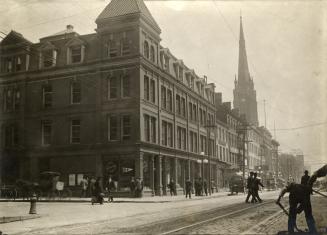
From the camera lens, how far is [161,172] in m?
37.9

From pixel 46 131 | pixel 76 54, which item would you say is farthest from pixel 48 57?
pixel 46 131

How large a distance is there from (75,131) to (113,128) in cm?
379

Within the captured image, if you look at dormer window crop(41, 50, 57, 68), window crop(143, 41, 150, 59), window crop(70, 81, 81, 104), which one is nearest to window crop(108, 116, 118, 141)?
window crop(70, 81, 81, 104)

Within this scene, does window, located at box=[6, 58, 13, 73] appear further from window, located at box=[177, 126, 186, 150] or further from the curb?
the curb

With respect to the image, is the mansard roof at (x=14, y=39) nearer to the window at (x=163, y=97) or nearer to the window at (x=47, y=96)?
the window at (x=47, y=96)

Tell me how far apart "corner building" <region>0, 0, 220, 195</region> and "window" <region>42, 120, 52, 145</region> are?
0.09 m

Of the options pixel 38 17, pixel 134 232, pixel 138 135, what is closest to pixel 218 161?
pixel 138 135

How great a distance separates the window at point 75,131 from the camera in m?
35.9

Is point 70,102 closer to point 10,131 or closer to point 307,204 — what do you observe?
point 10,131

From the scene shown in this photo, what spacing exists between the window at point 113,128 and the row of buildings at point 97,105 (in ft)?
0.27

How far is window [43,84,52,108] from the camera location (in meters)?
37.8

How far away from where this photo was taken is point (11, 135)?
128 ft

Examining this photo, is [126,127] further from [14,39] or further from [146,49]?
[14,39]

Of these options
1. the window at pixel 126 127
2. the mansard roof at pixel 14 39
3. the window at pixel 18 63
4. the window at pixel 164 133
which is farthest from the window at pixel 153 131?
the mansard roof at pixel 14 39
